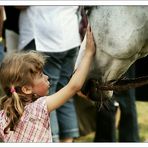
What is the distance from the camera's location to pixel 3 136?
202cm

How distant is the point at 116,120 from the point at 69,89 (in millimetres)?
1257

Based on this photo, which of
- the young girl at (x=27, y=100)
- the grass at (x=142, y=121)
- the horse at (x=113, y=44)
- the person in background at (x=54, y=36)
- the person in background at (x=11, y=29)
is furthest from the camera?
the grass at (x=142, y=121)

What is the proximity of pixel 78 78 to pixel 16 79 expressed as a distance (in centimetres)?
18

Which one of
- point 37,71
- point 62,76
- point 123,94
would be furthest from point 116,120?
point 37,71

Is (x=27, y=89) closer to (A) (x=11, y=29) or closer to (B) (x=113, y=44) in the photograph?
(B) (x=113, y=44)

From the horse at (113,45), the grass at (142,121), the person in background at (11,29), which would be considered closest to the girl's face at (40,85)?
the horse at (113,45)

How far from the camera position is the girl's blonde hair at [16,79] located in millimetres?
2014

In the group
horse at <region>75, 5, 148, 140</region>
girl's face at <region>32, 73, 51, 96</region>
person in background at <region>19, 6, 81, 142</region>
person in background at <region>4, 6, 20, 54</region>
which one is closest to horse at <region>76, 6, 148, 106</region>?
horse at <region>75, 5, 148, 140</region>

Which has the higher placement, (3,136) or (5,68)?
(5,68)

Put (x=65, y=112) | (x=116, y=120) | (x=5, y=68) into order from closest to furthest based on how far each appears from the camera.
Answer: (x=5, y=68), (x=65, y=112), (x=116, y=120)

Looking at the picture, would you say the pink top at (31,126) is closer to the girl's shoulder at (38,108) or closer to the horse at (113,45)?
the girl's shoulder at (38,108)

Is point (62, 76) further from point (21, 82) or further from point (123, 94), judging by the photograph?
point (123, 94)

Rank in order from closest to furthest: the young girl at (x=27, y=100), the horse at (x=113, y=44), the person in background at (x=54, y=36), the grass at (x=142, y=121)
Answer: the horse at (x=113, y=44)
the young girl at (x=27, y=100)
the person in background at (x=54, y=36)
the grass at (x=142, y=121)

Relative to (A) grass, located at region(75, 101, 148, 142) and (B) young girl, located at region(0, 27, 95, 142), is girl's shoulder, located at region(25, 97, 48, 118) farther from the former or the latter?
(A) grass, located at region(75, 101, 148, 142)
